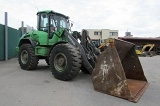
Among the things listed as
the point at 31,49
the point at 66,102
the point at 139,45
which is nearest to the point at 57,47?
the point at 31,49

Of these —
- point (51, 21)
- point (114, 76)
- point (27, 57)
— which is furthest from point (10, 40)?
point (114, 76)

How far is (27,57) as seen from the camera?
27.9 feet

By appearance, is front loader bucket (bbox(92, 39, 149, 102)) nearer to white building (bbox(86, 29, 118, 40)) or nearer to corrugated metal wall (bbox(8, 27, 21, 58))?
corrugated metal wall (bbox(8, 27, 21, 58))

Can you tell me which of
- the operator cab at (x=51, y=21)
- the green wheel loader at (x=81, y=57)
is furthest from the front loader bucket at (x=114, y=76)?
the operator cab at (x=51, y=21)

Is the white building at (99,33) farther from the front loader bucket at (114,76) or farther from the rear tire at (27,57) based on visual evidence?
the front loader bucket at (114,76)

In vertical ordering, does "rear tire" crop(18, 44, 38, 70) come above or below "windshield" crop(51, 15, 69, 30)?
below

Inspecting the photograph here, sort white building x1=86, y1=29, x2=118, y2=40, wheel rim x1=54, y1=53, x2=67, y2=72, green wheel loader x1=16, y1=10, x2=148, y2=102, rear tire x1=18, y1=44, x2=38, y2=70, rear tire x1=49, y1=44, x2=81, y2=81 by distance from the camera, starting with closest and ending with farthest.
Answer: green wheel loader x1=16, y1=10, x2=148, y2=102 < rear tire x1=49, y1=44, x2=81, y2=81 < wheel rim x1=54, y1=53, x2=67, y2=72 < rear tire x1=18, y1=44, x2=38, y2=70 < white building x1=86, y1=29, x2=118, y2=40

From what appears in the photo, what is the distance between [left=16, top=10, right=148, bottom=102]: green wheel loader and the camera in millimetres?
5188

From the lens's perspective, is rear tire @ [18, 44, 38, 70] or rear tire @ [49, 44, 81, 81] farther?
rear tire @ [18, 44, 38, 70]

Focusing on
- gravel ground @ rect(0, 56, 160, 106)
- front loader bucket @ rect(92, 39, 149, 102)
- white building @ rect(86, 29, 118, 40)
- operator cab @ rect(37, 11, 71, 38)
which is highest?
white building @ rect(86, 29, 118, 40)

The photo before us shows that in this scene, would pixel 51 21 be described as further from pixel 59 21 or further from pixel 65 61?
pixel 65 61

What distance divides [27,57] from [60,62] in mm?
2332

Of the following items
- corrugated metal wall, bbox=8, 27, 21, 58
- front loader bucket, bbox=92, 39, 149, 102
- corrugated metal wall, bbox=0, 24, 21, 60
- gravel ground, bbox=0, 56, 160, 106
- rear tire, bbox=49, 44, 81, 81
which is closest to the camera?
gravel ground, bbox=0, 56, 160, 106

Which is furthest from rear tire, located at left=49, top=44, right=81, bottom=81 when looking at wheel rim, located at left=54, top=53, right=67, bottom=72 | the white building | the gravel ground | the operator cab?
the white building
